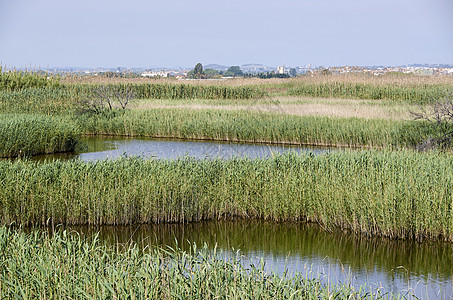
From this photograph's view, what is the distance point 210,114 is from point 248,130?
2684 mm

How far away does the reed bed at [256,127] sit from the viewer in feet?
58.9

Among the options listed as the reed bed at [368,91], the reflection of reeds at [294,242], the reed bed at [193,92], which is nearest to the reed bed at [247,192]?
the reflection of reeds at [294,242]

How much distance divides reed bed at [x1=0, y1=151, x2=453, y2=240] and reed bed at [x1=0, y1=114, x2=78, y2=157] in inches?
259

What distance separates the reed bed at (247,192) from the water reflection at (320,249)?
0.26 m

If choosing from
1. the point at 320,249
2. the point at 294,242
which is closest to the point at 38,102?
the point at 294,242

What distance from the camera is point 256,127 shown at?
20.8m

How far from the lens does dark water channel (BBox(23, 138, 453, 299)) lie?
7590 millimetres

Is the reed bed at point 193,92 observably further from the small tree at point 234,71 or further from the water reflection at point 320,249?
the small tree at point 234,71

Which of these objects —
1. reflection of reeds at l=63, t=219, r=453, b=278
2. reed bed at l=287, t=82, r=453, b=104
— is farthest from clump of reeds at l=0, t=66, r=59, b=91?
reflection of reeds at l=63, t=219, r=453, b=278

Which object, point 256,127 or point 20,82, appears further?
point 20,82

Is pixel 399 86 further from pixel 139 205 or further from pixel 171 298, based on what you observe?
pixel 171 298

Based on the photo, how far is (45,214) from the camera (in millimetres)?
9727

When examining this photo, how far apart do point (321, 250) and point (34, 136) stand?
438 inches

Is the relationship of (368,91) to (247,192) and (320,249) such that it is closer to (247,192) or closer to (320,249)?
(247,192)
